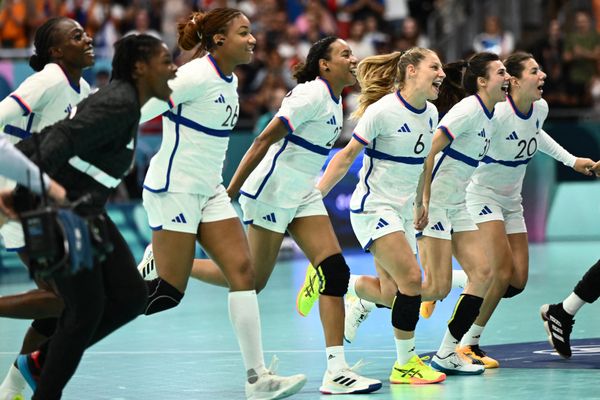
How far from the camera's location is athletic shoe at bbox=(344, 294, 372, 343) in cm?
846

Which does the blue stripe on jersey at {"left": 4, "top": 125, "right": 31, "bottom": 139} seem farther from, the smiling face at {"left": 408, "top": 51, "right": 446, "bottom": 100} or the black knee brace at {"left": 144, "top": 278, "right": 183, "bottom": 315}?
the smiling face at {"left": 408, "top": 51, "right": 446, "bottom": 100}

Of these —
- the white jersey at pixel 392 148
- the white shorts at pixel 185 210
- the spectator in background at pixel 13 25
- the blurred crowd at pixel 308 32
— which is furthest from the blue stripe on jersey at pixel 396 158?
the spectator in background at pixel 13 25

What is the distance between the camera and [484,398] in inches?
257

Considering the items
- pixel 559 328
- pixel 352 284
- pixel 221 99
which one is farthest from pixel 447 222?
pixel 221 99

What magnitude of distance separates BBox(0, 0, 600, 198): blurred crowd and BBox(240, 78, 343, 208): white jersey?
28.8ft

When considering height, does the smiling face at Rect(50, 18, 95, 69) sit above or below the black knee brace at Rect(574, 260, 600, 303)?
above

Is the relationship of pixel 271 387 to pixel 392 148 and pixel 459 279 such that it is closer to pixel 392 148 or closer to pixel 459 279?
pixel 392 148

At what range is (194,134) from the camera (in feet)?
22.0

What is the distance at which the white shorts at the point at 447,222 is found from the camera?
7785 millimetres

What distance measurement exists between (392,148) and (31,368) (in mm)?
2672

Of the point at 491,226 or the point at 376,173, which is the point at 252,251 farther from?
the point at 491,226

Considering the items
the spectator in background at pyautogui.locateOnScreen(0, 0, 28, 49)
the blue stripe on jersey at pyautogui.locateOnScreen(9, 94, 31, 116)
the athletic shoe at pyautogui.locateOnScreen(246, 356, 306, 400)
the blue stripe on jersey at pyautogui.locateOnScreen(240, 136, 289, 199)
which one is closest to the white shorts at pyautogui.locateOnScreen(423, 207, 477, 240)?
the blue stripe on jersey at pyautogui.locateOnScreen(240, 136, 289, 199)

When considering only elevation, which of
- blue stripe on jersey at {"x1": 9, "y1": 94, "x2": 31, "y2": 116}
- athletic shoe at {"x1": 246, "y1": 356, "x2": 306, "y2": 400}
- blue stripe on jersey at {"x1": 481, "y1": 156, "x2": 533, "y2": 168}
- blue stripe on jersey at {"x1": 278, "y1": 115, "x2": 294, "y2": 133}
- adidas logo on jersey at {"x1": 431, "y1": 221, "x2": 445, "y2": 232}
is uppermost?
blue stripe on jersey at {"x1": 9, "y1": 94, "x2": 31, "y2": 116}

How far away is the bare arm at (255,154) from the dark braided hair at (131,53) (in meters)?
1.31
